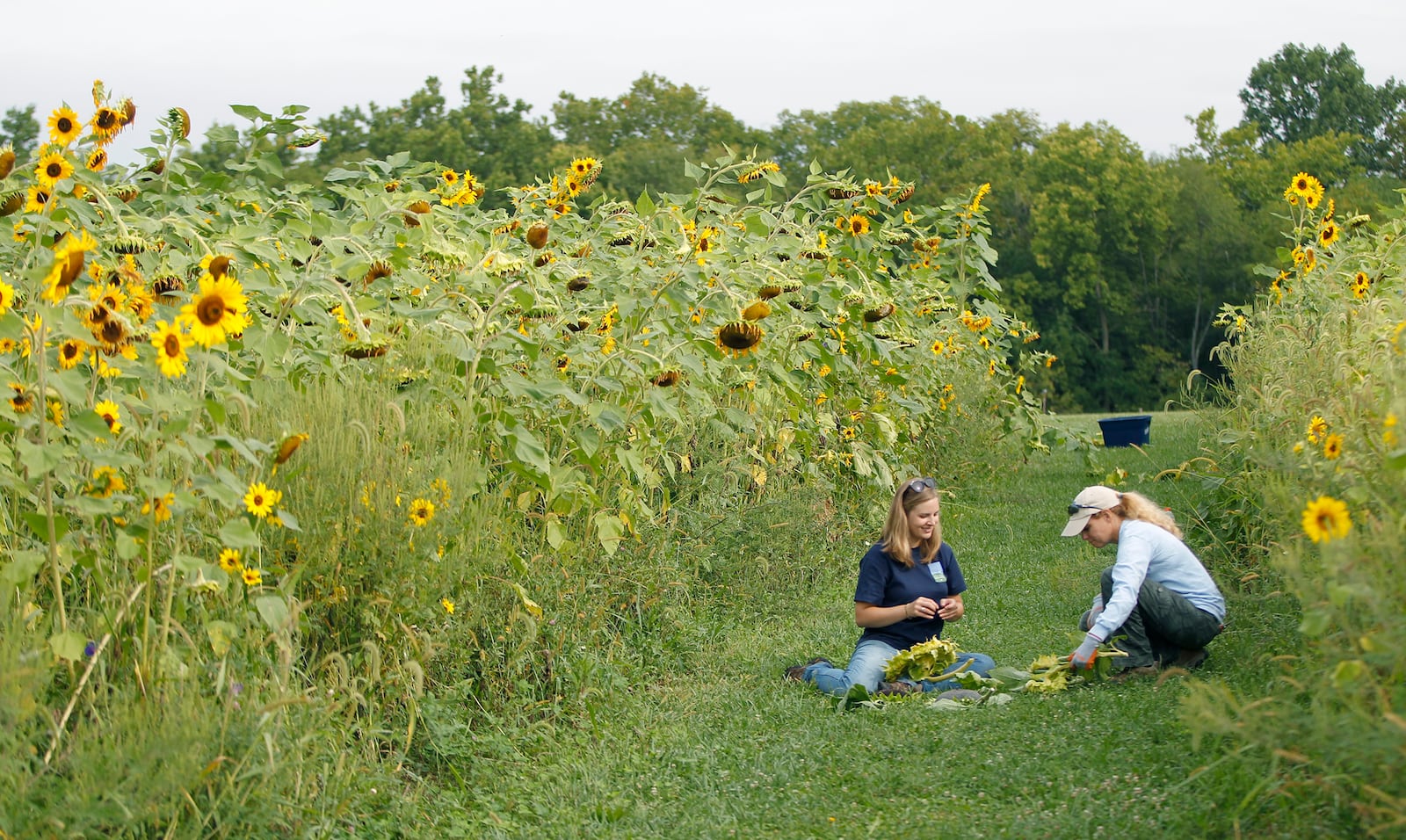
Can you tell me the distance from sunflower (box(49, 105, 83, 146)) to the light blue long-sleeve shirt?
3.69m

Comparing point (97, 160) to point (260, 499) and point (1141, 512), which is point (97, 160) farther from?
point (1141, 512)

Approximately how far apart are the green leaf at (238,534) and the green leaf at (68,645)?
1.25ft

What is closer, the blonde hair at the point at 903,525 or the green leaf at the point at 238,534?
the green leaf at the point at 238,534

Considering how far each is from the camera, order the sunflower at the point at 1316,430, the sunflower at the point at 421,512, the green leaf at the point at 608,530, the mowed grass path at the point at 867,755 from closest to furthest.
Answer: the mowed grass path at the point at 867,755, the sunflower at the point at 421,512, the sunflower at the point at 1316,430, the green leaf at the point at 608,530

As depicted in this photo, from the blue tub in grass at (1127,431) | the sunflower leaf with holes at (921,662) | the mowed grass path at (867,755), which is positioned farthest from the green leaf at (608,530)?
the blue tub in grass at (1127,431)

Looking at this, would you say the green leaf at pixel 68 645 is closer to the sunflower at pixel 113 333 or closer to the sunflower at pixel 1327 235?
the sunflower at pixel 113 333

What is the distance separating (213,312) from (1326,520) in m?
2.49

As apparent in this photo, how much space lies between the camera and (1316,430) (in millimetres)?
4238

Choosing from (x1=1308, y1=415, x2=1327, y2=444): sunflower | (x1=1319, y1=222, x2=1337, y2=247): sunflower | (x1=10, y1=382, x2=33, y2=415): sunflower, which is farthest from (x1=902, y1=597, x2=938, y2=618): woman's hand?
(x1=1319, y1=222, x2=1337, y2=247): sunflower

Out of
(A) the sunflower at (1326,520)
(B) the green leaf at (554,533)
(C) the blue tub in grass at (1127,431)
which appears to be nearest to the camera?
(A) the sunflower at (1326,520)

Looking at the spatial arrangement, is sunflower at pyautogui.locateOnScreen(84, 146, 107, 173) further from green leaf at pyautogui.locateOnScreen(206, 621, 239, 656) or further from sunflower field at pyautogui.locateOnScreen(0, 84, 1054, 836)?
green leaf at pyautogui.locateOnScreen(206, 621, 239, 656)

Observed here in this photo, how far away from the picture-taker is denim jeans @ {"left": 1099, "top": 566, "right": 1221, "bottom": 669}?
5.04m


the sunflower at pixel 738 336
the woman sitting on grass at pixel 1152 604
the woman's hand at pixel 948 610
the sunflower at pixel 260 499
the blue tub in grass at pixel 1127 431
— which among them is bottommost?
the blue tub in grass at pixel 1127 431

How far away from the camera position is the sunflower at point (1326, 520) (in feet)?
8.98
